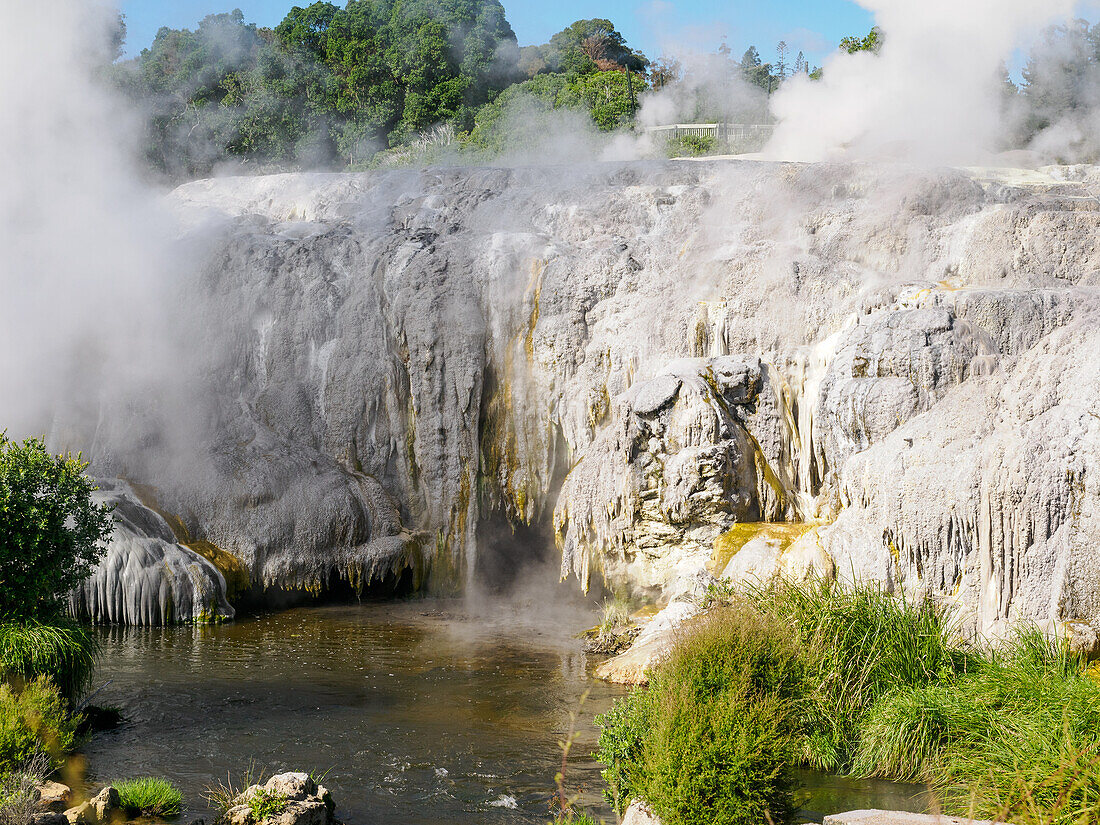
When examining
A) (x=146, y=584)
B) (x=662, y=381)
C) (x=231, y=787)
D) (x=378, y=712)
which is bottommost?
(x=378, y=712)

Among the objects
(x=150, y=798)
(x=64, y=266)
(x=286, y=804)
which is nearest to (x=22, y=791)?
(x=150, y=798)

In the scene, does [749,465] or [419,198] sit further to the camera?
[419,198]

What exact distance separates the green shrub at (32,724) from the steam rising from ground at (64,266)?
10.4 meters

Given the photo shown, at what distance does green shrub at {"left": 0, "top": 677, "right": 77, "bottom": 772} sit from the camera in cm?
786

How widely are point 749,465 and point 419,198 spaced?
1086cm

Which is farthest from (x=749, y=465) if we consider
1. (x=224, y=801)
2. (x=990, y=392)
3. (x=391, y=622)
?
(x=224, y=801)

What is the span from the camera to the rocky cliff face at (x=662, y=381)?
1138cm

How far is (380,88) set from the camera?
3947 centimetres

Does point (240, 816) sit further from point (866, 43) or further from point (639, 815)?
point (866, 43)

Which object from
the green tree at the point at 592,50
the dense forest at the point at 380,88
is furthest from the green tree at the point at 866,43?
the green tree at the point at 592,50

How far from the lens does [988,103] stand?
29.7 metres

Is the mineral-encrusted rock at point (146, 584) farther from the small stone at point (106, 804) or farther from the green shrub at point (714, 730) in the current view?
the green shrub at point (714, 730)

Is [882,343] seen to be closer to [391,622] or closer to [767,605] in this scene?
[767,605]

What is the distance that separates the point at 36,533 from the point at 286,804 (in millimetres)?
3889
